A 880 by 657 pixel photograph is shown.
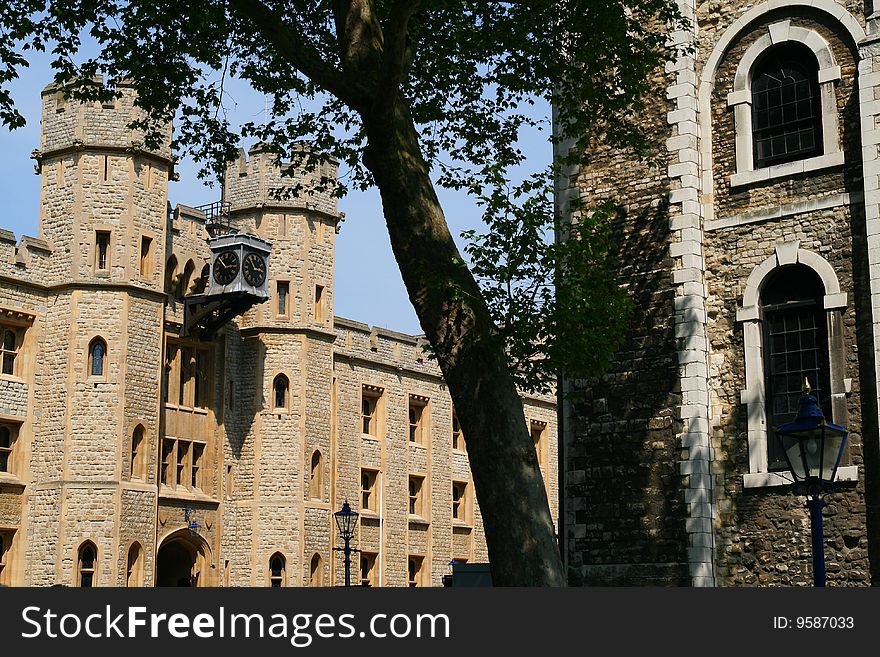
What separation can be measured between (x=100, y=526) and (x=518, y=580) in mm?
24291

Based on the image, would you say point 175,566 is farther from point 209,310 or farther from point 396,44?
point 396,44

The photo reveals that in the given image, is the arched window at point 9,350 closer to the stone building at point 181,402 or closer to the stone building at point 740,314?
the stone building at point 181,402

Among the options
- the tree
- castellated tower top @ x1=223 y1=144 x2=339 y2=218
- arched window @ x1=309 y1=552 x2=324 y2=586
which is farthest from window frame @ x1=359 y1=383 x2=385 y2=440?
the tree

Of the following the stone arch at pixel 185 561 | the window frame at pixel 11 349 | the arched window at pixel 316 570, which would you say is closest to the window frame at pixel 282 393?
the arched window at pixel 316 570

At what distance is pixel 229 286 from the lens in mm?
37688

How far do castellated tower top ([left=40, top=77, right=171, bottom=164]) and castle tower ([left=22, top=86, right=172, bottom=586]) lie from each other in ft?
0.12

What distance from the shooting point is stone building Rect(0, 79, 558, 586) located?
34.1m

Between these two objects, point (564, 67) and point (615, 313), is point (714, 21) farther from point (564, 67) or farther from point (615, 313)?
point (615, 313)

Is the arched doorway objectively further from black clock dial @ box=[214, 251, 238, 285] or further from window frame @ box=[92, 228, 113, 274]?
window frame @ box=[92, 228, 113, 274]

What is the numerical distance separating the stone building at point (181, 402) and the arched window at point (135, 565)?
4 cm

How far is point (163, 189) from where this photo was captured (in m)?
37.0

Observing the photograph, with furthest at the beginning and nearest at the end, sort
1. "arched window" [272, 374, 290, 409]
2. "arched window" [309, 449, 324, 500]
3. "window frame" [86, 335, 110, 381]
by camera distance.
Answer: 1. "arched window" [309, 449, 324, 500]
2. "arched window" [272, 374, 290, 409]
3. "window frame" [86, 335, 110, 381]

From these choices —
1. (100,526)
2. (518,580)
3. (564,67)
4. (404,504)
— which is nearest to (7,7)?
(564,67)

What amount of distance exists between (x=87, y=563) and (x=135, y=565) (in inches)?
56.8
